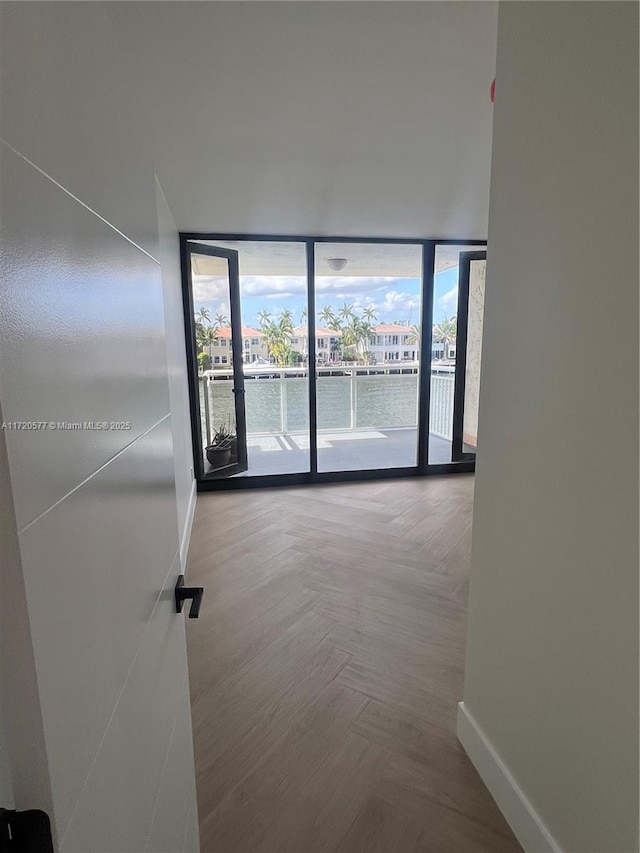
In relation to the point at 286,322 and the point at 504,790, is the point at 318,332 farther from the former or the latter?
the point at 504,790

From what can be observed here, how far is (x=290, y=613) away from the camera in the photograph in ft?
8.58

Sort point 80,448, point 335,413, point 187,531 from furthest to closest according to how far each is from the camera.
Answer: point 335,413
point 187,531
point 80,448

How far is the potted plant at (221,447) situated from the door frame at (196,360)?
0.07 meters

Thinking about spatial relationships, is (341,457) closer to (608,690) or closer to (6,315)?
(608,690)

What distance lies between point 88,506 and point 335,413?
17.8ft

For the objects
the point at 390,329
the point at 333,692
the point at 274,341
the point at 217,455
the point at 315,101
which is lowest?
the point at 333,692

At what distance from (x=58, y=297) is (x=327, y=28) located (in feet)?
5.83

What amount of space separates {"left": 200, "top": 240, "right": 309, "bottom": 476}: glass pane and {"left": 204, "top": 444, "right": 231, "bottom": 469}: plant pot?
0.26 metres

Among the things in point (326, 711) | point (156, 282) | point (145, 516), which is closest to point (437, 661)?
point (326, 711)

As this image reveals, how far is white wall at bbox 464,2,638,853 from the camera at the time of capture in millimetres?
988

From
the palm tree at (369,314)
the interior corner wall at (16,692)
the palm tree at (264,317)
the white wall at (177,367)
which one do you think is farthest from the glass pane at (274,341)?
the interior corner wall at (16,692)

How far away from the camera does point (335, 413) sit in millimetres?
5984

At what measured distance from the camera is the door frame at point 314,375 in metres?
4.36

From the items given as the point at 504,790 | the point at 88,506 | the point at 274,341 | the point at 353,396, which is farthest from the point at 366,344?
the point at 88,506
